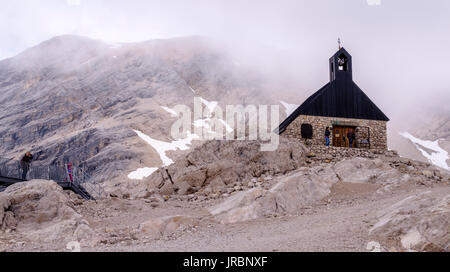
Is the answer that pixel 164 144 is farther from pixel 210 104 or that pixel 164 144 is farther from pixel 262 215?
pixel 262 215

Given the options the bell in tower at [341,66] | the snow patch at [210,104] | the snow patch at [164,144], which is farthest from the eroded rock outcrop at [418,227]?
the snow patch at [210,104]

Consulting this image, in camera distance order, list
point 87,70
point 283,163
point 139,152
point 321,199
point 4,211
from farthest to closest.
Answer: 1. point 87,70
2. point 139,152
3. point 283,163
4. point 321,199
5. point 4,211

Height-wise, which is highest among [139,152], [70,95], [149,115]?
[70,95]

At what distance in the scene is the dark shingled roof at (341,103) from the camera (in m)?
28.0

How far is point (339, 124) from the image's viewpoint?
28266 millimetres

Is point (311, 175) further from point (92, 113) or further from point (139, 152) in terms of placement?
point (92, 113)

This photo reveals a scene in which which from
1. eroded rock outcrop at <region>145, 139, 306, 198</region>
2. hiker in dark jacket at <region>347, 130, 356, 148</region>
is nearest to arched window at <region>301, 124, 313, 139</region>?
eroded rock outcrop at <region>145, 139, 306, 198</region>

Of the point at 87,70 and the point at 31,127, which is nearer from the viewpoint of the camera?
the point at 31,127

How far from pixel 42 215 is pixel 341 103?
72.0ft

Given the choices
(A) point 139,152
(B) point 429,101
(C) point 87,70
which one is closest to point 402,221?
(A) point 139,152

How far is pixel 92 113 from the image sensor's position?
92.1m

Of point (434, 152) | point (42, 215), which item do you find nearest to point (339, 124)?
point (42, 215)
